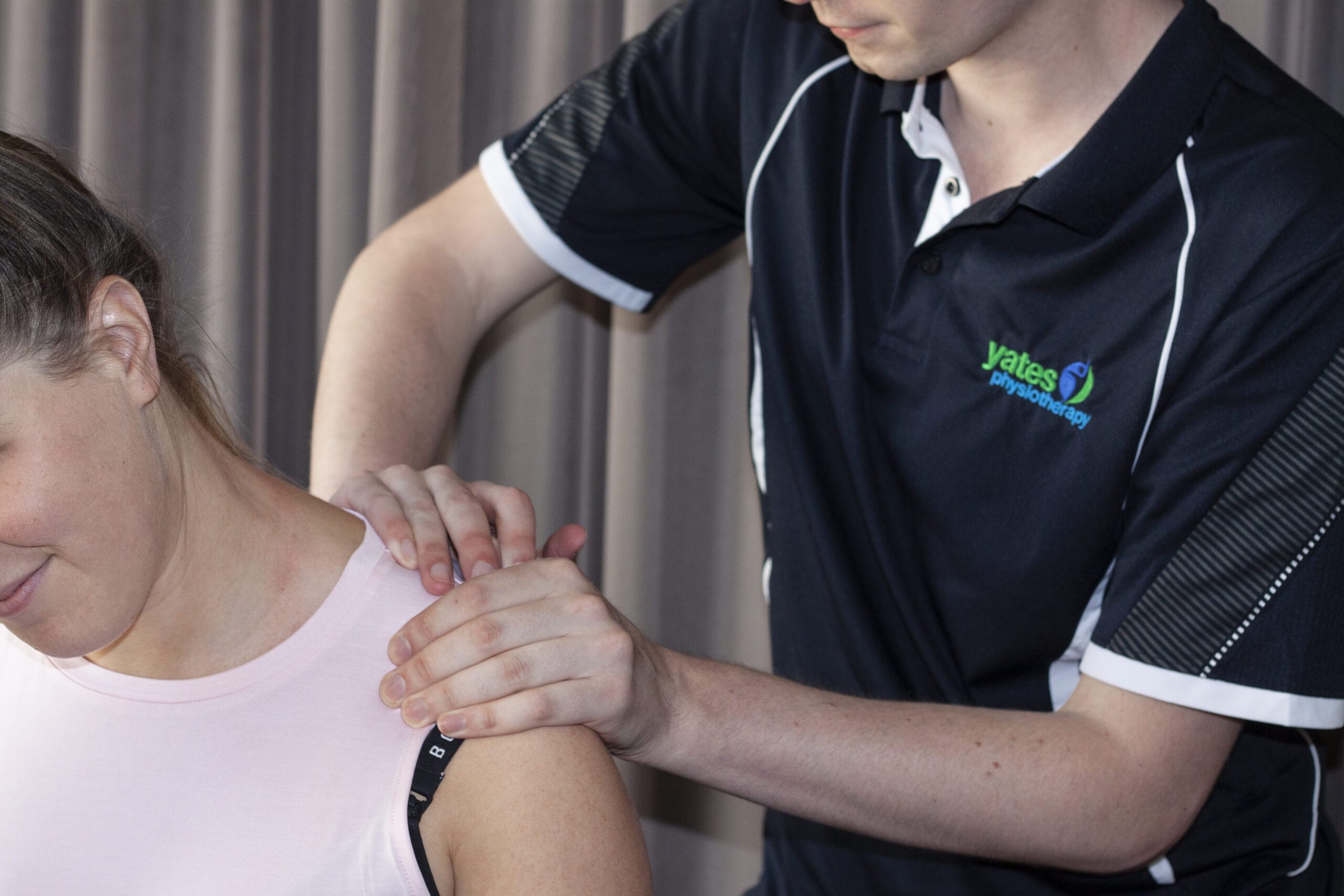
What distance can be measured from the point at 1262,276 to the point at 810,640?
1.90 feet

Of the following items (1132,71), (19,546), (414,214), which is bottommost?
(19,546)

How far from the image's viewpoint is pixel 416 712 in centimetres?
96

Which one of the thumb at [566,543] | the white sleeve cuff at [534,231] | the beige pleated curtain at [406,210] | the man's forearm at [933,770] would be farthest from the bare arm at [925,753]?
the beige pleated curtain at [406,210]

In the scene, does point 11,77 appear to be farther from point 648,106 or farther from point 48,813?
point 48,813

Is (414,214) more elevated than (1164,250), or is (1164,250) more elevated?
(1164,250)

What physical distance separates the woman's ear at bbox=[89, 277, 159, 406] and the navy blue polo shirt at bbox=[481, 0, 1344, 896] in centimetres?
64

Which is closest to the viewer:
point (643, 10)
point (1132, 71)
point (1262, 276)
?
point (1262, 276)

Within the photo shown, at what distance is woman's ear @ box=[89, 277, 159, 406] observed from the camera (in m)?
0.96

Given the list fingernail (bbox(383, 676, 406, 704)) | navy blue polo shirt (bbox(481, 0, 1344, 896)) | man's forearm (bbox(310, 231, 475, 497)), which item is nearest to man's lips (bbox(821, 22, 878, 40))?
navy blue polo shirt (bbox(481, 0, 1344, 896))

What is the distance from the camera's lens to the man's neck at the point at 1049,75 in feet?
3.76

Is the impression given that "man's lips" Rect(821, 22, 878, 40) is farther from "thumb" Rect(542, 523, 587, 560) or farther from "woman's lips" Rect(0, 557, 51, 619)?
"woman's lips" Rect(0, 557, 51, 619)

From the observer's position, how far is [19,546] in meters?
0.90

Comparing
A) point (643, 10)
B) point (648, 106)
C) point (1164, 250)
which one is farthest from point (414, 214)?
point (1164, 250)

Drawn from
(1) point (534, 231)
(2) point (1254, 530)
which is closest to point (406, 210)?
(1) point (534, 231)
